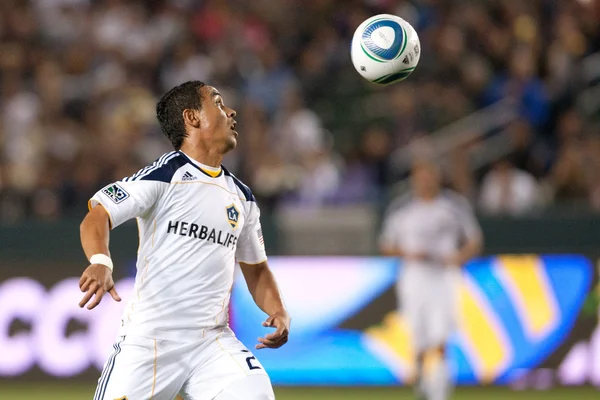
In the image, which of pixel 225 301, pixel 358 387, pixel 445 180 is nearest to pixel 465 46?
pixel 445 180

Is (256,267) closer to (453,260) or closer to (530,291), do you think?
(453,260)

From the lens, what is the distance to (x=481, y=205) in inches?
510

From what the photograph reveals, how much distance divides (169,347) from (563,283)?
7272 millimetres

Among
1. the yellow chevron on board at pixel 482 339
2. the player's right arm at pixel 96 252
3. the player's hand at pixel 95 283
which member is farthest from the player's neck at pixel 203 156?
the yellow chevron on board at pixel 482 339

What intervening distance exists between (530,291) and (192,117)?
6936mm

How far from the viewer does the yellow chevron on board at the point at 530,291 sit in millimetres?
11641

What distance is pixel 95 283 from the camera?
4.67 metres

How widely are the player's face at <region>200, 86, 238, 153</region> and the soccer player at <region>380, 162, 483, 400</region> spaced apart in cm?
490

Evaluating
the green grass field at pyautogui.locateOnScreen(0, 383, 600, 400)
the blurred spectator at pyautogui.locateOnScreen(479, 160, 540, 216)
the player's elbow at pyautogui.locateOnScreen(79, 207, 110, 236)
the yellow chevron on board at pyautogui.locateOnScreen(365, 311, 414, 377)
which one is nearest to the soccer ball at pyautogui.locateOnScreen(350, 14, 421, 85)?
the player's elbow at pyautogui.locateOnScreen(79, 207, 110, 236)

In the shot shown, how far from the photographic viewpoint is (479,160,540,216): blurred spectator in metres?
12.9

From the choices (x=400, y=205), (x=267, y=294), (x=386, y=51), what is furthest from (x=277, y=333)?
(x=400, y=205)

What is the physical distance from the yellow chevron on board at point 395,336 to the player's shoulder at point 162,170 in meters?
6.42

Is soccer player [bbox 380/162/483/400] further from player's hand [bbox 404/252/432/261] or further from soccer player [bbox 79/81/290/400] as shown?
soccer player [bbox 79/81/290/400]

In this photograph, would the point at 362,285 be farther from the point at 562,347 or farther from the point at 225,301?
the point at 225,301
